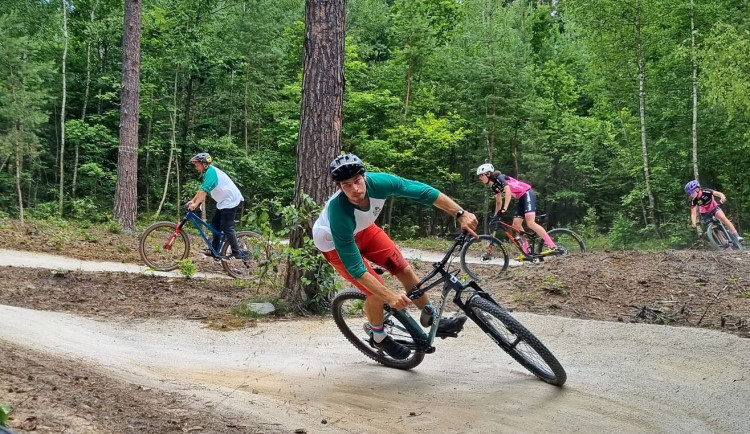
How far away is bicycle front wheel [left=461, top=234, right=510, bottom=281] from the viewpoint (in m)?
10.9

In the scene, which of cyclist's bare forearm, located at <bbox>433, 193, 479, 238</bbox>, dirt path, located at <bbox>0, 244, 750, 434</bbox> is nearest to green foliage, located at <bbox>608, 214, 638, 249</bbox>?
dirt path, located at <bbox>0, 244, 750, 434</bbox>

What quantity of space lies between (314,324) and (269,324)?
0.55m

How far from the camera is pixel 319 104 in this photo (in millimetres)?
7172

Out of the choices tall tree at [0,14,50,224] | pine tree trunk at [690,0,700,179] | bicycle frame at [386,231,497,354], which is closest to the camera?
bicycle frame at [386,231,497,354]

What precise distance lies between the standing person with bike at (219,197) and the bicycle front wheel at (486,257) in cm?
431

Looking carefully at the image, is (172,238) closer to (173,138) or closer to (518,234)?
(518,234)

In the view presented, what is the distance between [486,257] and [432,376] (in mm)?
6561

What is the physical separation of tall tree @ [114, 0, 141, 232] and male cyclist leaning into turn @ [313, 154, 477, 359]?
40.6ft

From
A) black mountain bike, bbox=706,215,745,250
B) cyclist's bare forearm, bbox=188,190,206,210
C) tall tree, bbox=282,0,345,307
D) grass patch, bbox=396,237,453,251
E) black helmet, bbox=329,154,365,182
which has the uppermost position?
tall tree, bbox=282,0,345,307

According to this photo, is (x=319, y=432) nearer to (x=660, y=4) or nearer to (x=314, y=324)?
(x=314, y=324)

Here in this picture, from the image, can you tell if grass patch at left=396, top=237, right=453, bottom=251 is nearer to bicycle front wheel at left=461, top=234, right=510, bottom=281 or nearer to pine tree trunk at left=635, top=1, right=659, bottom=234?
pine tree trunk at left=635, top=1, right=659, bottom=234

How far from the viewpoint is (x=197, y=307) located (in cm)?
764

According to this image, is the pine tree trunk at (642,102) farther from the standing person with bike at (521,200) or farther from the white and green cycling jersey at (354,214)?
the white and green cycling jersey at (354,214)

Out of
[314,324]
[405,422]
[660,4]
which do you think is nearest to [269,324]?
[314,324]
